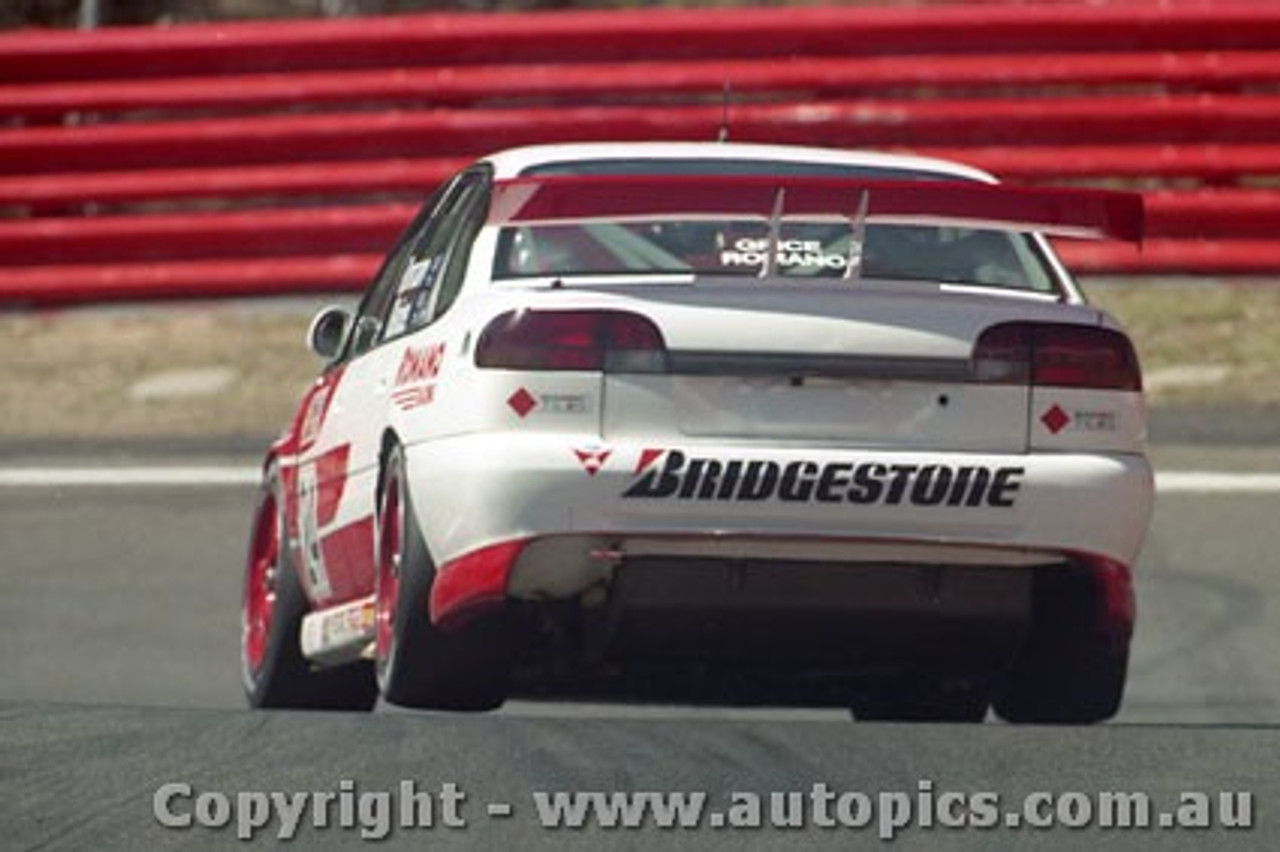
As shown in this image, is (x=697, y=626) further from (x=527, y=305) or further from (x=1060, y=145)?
(x=1060, y=145)

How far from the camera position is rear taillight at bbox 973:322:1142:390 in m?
8.46

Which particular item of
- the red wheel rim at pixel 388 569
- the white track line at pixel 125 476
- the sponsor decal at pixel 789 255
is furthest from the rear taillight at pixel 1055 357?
the white track line at pixel 125 476

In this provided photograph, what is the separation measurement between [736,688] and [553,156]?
1.31 metres

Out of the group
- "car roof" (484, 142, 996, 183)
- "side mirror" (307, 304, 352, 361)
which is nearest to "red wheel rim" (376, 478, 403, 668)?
"car roof" (484, 142, 996, 183)

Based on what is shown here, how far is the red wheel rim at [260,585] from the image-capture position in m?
10.5

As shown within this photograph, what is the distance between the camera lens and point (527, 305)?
844 cm

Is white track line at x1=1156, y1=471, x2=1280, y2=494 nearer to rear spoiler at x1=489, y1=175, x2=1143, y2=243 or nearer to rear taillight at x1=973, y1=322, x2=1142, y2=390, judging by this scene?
rear taillight at x1=973, y1=322, x2=1142, y2=390

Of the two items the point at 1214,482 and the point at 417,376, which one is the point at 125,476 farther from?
the point at 417,376

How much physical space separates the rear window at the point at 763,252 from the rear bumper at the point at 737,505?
1.58ft

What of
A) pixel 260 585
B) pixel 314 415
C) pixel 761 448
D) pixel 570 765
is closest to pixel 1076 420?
pixel 761 448

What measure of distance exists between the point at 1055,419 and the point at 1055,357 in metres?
0.13

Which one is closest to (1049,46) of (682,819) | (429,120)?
(429,120)

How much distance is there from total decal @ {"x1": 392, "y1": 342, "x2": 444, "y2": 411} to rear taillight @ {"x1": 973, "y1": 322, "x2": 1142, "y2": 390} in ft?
3.84

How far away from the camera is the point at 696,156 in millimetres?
9336
